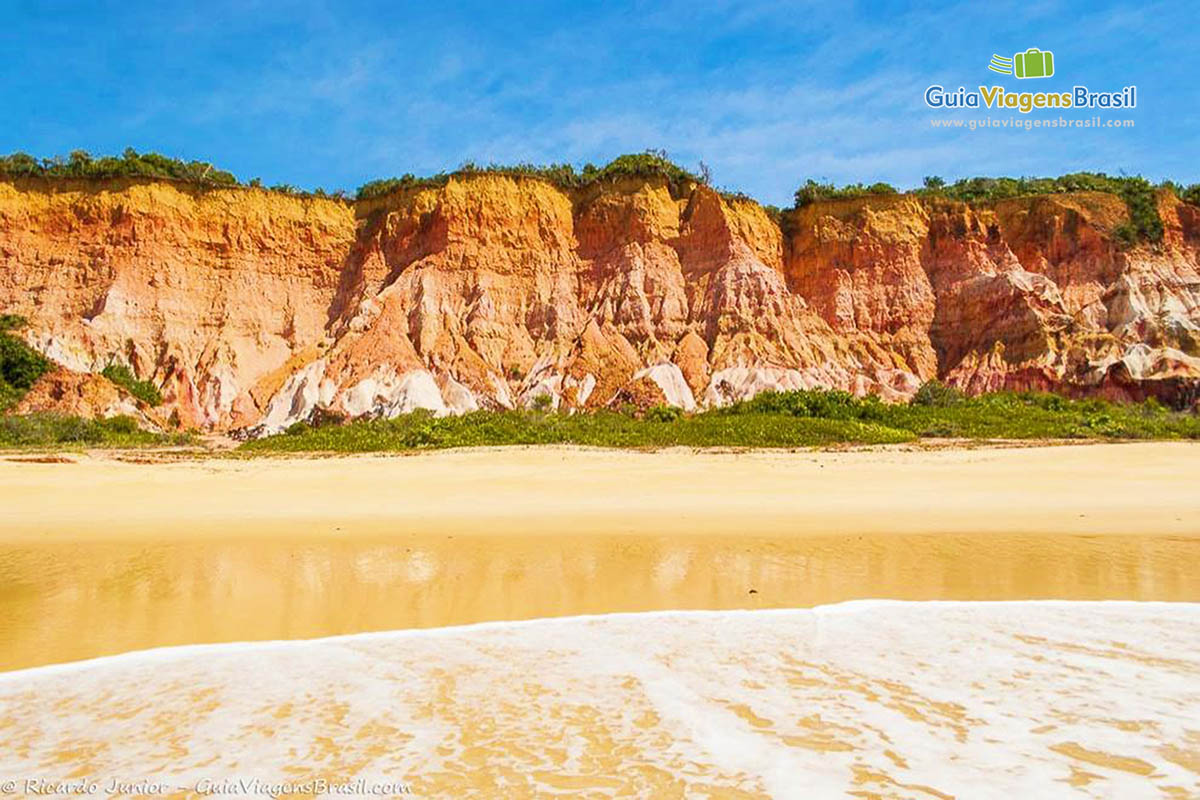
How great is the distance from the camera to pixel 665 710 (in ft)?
11.9

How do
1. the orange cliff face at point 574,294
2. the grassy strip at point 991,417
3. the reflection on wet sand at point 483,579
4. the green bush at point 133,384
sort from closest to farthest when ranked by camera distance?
the reflection on wet sand at point 483,579 < the grassy strip at point 991,417 < the green bush at point 133,384 < the orange cliff face at point 574,294

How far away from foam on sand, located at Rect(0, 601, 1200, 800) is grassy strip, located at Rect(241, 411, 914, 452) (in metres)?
15.9

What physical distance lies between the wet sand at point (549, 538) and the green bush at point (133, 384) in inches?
789

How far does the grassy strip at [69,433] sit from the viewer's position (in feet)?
76.6

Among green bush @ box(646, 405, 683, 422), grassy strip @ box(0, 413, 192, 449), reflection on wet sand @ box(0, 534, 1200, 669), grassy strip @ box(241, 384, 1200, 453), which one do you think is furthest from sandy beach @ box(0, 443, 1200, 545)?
green bush @ box(646, 405, 683, 422)

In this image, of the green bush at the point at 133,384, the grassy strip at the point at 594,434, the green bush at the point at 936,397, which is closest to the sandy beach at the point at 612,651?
the grassy strip at the point at 594,434

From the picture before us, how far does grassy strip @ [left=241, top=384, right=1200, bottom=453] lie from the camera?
70.2ft

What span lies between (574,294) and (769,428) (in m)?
22.9

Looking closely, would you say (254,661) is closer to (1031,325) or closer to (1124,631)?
(1124,631)

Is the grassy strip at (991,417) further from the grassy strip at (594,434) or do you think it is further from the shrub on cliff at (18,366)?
the shrub on cliff at (18,366)

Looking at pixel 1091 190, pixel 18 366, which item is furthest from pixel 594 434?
pixel 1091 190

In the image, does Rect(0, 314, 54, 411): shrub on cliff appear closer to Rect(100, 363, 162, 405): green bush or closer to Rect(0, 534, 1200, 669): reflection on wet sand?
Rect(100, 363, 162, 405): green bush

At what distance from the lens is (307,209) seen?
45031 mm

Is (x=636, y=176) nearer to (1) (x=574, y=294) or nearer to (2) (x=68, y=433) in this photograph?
(1) (x=574, y=294)
